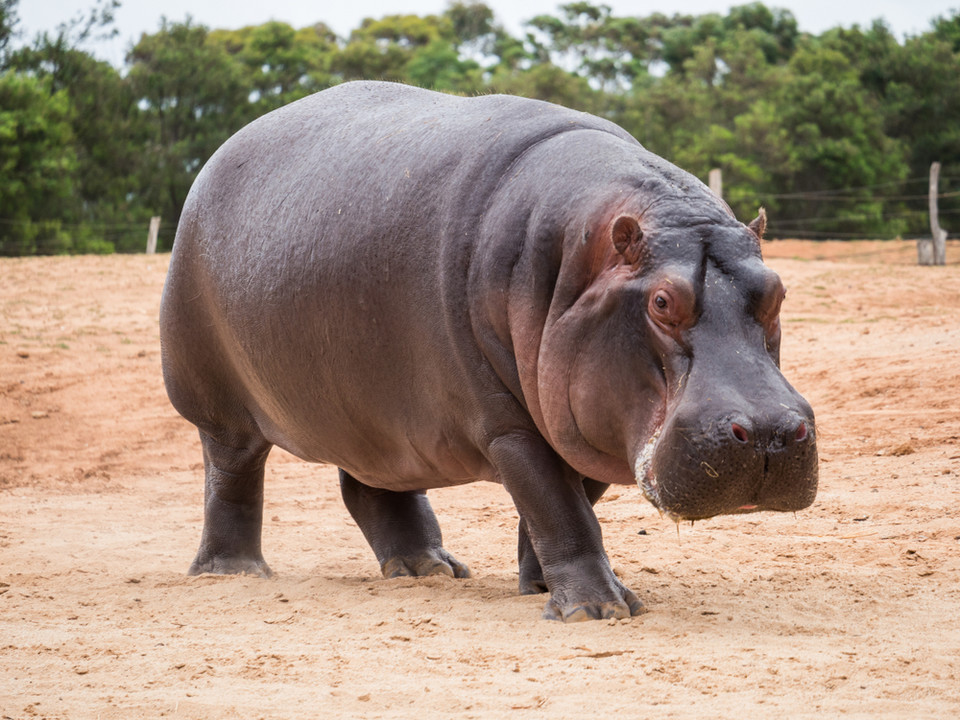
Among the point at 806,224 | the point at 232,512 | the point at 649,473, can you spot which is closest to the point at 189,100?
the point at 806,224

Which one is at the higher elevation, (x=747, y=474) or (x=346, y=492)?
(x=747, y=474)

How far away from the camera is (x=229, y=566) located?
17.4 feet

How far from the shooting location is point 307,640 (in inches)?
Answer: 143

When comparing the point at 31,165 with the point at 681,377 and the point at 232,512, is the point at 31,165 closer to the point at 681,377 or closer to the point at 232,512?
the point at 232,512

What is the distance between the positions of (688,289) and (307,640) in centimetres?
→ 152

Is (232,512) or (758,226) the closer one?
(758,226)

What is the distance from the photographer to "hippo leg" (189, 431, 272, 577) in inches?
210

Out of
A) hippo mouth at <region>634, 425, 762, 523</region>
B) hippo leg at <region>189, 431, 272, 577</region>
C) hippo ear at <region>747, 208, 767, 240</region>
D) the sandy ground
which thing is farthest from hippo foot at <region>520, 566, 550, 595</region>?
hippo leg at <region>189, 431, 272, 577</region>

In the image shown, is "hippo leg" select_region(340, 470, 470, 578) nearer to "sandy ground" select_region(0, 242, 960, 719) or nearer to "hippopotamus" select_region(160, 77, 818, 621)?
"hippopotamus" select_region(160, 77, 818, 621)

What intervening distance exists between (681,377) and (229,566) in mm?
2691

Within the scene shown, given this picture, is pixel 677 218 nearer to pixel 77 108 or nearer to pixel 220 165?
pixel 220 165

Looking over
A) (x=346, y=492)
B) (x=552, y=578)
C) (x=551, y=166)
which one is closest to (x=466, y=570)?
(x=346, y=492)

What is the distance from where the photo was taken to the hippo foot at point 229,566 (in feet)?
17.3

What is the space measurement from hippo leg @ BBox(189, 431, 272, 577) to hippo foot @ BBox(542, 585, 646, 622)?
1.88 m
